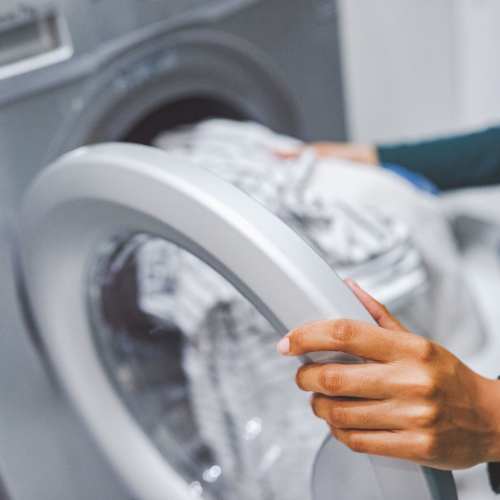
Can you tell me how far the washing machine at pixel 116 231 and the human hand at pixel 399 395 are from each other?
0.36 feet

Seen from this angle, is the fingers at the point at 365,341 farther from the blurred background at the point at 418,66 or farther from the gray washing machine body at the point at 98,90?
the blurred background at the point at 418,66

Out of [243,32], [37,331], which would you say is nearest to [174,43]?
[243,32]

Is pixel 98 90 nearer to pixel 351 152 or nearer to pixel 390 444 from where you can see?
pixel 351 152

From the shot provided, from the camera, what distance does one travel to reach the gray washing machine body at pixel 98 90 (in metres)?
0.76

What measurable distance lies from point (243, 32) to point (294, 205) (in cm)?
24

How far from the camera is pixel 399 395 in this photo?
0.44 meters

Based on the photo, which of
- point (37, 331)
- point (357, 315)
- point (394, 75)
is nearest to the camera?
point (357, 315)

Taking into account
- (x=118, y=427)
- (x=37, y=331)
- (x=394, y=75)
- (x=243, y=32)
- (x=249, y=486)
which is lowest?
(x=249, y=486)

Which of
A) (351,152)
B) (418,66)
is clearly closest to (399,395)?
(351,152)

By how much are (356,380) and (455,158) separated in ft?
1.95

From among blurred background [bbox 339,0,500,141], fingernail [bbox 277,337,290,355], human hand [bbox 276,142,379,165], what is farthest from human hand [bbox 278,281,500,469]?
blurred background [bbox 339,0,500,141]

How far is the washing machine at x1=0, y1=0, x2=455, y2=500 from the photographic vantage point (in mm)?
709

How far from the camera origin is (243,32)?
35.1 inches

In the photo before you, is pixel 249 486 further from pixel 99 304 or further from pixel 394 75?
pixel 394 75
